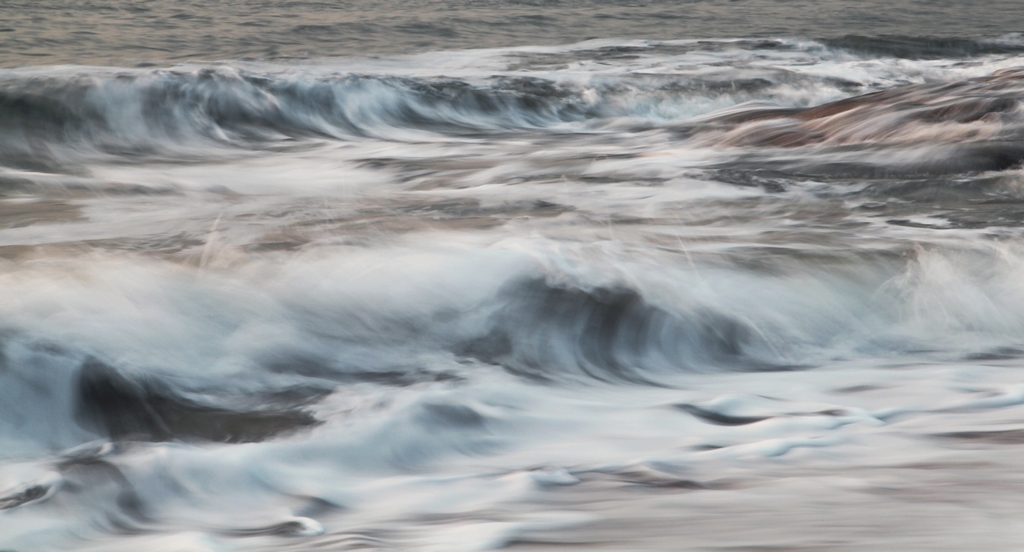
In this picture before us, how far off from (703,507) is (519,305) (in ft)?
4.71

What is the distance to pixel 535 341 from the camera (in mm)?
2916

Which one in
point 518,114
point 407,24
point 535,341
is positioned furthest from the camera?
point 407,24

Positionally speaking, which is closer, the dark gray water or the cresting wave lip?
the cresting wave lip

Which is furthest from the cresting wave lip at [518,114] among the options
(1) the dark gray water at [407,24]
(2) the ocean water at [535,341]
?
(1) the dark gray water at [407,24]

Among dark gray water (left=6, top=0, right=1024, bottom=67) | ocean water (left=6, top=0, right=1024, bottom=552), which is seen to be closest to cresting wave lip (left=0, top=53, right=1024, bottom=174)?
ocean water (left=6, top=0, right=1024, bottom=552)

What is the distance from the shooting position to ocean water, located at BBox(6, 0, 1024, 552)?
1.79 meters

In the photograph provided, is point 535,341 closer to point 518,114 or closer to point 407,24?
point 518,114

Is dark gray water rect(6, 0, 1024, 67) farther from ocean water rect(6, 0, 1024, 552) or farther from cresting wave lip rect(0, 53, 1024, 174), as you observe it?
ocean water rect(6, 0, 1024, 552)

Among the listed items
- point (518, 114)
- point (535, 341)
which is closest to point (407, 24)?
point (518, 114)

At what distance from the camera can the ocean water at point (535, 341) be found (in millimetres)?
1788

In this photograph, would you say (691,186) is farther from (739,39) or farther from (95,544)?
(739,39)

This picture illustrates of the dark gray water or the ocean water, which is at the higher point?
the dark gray water

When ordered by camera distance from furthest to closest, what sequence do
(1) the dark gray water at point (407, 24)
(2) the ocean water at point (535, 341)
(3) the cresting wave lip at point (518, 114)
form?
1. (1) the dark gray water at point (407, 24)
2. (3) the cresting wave lip at point (518, 114)
3. (2) the ocean water at point (535, 341)

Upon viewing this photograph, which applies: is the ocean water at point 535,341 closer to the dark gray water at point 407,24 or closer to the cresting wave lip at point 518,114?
the cresting wave lip at point 518,114
